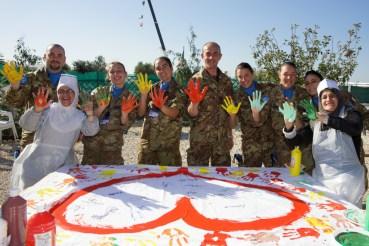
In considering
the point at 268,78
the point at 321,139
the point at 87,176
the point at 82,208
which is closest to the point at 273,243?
the point at 82,208

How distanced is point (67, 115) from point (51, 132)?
197 mm

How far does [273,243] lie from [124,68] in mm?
2501

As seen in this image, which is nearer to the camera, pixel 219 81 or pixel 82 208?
pixel 82 208

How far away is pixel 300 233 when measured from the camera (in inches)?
61.6

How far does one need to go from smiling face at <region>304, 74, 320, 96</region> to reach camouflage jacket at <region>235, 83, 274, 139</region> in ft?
1.24

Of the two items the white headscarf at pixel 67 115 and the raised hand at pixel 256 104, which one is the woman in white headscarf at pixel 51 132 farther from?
the raised hand at pixel 256 104

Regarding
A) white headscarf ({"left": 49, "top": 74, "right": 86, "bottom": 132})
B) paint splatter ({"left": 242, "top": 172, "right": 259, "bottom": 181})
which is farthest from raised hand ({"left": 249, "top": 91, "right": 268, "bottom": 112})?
white headscarf ({"left": 49, "top": 74, "right": 86, "bottom": 132})

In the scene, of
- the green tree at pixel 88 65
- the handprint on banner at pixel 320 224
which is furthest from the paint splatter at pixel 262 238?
the green tree at pixel 88 65

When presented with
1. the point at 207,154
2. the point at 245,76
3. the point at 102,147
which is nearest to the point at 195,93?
the point at 245,76

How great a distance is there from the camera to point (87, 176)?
2.47m

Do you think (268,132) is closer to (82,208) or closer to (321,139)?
(321,139)

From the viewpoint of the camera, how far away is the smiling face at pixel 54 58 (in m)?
3.54

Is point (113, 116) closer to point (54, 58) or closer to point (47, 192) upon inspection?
point (54, 58)

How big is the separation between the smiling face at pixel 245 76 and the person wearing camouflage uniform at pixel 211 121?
0.58ft
